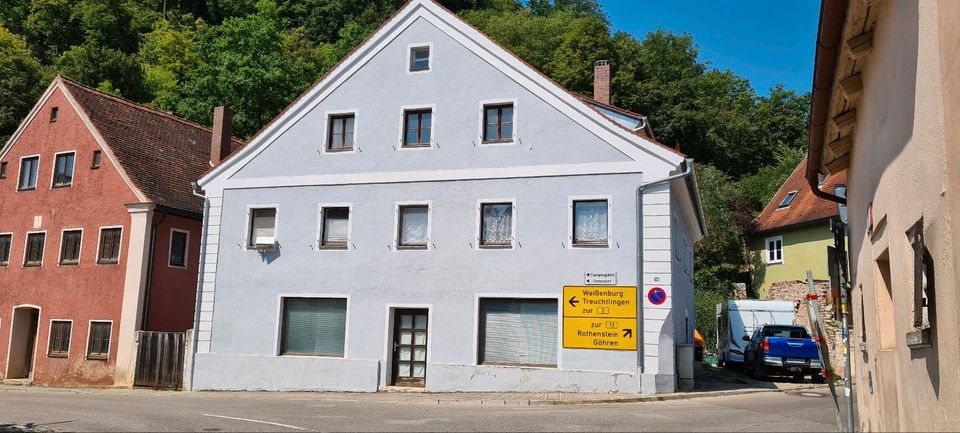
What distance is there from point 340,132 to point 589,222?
23.9 ft

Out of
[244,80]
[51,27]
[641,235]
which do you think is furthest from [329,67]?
[641,235]

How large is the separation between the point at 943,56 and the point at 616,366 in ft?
43.8

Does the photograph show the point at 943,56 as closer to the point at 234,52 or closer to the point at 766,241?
the point at 766,241

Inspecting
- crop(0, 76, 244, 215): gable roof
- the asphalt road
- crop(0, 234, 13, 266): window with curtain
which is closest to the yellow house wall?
the asphalt road

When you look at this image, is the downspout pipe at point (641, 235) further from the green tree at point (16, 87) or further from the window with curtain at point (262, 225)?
the green tree at point (16, 87)

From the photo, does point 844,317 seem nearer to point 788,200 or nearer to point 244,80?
point 788,200

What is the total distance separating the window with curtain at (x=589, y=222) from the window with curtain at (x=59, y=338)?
56.3 feet

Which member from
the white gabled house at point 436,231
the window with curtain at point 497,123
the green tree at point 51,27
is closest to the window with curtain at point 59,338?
the white gabled house at point 436,231

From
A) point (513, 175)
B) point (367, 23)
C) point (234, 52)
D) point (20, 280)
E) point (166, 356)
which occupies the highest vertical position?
point (367, 23)

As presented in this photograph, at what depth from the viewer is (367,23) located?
202 ft

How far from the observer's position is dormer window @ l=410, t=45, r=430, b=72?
20438mm

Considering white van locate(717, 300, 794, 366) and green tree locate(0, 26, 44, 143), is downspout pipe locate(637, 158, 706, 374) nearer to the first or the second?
white van locate(717, 300, 794, 366)

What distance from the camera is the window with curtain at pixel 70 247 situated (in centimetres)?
2597

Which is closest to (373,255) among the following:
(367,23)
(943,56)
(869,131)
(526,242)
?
(526,242)
